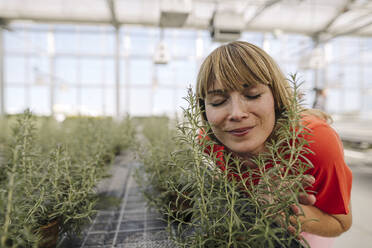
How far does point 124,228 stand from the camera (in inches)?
39.4

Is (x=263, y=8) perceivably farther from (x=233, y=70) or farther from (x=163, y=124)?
(x=233, y=70)

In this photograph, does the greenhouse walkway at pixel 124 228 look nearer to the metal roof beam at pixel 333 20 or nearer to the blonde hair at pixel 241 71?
the blonde hair at pixel 241 71

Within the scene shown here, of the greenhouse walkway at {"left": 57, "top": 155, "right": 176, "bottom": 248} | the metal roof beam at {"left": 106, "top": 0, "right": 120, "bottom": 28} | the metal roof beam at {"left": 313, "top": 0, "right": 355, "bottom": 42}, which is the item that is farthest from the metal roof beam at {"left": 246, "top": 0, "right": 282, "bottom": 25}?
the greenhouse walkway at {"left": 57, "top": 155, "right": 176, "bottom": 248}

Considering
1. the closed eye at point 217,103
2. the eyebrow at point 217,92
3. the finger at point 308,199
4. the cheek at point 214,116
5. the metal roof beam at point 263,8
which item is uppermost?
the metal roof beam at point 263,8

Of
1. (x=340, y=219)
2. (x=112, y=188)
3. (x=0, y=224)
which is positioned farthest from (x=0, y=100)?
(x=340, y=219)

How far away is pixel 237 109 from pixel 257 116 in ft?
0.30

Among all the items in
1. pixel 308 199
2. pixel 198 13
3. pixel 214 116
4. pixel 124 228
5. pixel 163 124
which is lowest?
pixel 124 228

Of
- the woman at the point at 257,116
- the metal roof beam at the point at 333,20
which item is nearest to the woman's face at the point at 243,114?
the woman at the point at 257,116

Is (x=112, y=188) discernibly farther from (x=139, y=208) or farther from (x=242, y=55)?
(x=242, y=55)

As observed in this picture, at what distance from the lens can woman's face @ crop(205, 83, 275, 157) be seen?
0.80m

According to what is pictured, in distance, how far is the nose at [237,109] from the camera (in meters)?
0.77

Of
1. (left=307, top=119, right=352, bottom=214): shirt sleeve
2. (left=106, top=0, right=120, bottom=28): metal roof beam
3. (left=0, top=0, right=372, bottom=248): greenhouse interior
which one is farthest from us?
(left=106, top=0, right=120, bottom=28): metal roof beam

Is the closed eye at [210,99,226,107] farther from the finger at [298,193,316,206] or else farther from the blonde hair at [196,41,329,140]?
the finger at [298,193,316,206]

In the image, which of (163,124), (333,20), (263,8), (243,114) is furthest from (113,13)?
(243,114)
